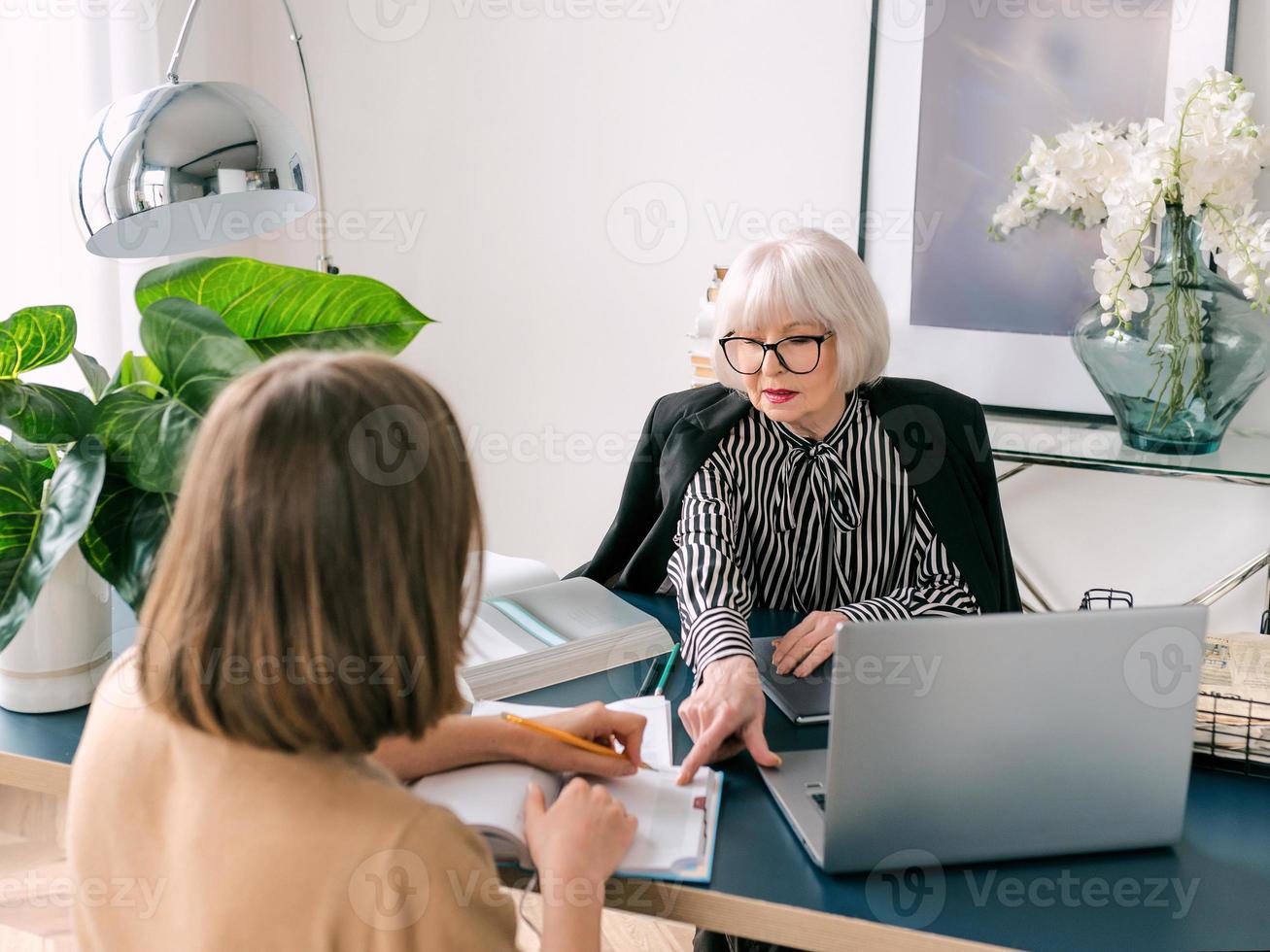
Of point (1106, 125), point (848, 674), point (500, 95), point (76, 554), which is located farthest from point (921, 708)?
point (500, 95)

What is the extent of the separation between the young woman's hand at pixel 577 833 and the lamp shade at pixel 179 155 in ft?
2.87

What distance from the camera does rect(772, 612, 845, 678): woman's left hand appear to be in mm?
1348

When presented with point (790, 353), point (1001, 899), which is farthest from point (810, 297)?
point (1001, 899)

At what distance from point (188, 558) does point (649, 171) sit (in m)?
2.10

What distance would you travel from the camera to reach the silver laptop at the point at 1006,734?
0.88 m

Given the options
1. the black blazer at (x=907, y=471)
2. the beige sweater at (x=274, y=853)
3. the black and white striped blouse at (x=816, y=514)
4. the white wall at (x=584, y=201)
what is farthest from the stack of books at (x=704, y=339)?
the beige sweater at (x=274, y=853)

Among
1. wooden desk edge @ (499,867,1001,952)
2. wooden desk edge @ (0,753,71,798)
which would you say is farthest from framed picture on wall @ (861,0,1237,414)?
wooden desk edge @ (0,753,71,798)

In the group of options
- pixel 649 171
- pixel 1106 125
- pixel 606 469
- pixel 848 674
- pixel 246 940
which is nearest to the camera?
pixel 246 940

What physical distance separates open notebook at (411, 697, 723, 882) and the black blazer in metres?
0.64

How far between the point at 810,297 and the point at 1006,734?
84 cm

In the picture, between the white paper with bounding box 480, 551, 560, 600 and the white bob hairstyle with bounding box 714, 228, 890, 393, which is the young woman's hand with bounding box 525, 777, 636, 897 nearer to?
the white paper with bounding box 480, 551, 560, 600

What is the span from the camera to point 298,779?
77 centimetres

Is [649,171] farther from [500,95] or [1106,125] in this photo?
[1106,125]

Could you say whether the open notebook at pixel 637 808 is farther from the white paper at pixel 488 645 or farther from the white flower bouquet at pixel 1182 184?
the white flower bouquet at pixel 1182 184
